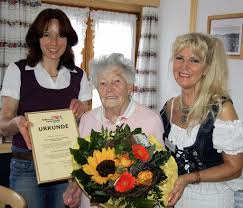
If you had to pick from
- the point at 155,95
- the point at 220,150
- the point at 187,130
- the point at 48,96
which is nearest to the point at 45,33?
the point at 48,96

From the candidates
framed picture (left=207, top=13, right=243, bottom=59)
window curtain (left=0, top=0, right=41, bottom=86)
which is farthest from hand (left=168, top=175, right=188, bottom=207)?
window curtain (left=0, top=0, right=41, bottom=86)

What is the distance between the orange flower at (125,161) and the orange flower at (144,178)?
0.05 metres

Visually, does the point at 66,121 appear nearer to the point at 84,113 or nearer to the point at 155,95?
the point at 84,113

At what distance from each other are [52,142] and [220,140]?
802 millimetres

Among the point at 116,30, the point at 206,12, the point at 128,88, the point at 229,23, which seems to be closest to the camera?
the point at 128,88

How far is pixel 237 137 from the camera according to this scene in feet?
4.96

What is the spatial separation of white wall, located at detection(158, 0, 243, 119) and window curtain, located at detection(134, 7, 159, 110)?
12cm

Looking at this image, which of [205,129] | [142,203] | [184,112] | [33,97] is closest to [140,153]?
[142,203]

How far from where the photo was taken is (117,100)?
165 centimetres

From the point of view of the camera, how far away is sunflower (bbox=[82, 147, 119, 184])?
1.11 m

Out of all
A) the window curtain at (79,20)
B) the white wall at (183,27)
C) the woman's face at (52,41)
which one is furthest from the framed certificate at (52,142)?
the window curtain at (79,20)

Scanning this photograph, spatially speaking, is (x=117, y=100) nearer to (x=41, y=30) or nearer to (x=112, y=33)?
(x=41, y=30)

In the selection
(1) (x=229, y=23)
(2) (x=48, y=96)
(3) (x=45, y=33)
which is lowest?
(2) (x=48, y=96)

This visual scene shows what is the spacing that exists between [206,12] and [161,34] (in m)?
1.02
